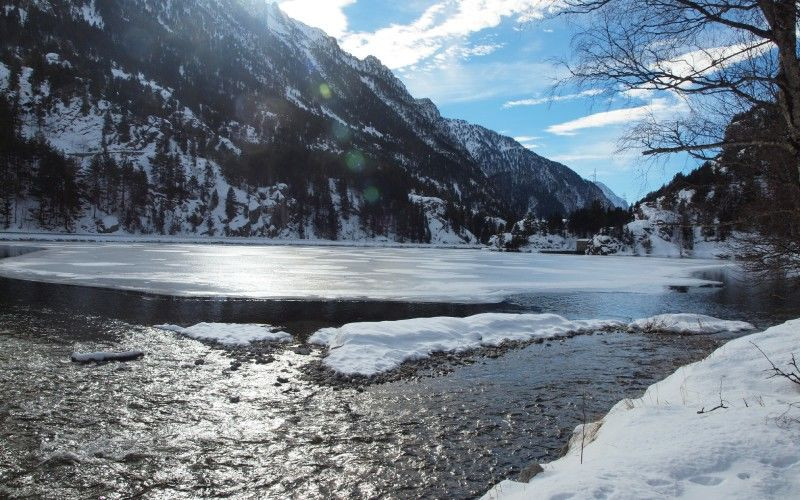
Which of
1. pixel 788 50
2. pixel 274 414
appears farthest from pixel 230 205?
pixel 788 50

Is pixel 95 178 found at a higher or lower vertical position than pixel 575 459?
higher

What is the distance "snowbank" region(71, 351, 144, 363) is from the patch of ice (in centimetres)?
504

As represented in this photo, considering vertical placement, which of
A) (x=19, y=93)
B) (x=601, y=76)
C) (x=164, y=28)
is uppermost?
(x=164, y=28)

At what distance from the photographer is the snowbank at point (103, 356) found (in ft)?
37.7

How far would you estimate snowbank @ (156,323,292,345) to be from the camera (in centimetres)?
1448

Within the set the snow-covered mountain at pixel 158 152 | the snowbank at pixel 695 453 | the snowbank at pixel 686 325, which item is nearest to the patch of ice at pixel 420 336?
the snowbank at pixel 686 325

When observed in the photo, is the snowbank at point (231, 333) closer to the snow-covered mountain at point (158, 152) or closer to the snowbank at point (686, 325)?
the snowbank at point (686, 325)

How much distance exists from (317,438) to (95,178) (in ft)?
423

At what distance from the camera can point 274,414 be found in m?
8.67

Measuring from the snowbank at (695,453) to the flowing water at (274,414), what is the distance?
7.10ft

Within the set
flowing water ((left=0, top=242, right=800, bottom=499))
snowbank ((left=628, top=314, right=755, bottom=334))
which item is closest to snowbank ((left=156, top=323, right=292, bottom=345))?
flowing water ((left=0, top=242, right=800, bottom=499))

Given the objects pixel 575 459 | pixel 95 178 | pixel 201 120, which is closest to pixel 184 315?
pixel 575 459

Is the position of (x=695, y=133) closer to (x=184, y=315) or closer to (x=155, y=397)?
(x=155, y=397)

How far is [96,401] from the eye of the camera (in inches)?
348
